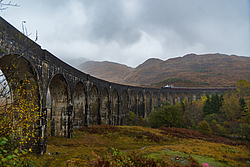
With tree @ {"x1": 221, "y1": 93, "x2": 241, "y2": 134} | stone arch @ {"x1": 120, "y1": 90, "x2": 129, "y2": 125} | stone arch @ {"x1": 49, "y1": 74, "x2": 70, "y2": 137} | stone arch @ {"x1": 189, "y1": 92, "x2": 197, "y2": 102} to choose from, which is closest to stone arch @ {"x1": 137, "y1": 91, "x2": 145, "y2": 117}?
stone arch @ {"x1": 120, "y1": 90, "x2": 129, "y2": 125}

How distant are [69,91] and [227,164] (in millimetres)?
13970

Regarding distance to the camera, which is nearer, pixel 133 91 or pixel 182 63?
pixel 133 91

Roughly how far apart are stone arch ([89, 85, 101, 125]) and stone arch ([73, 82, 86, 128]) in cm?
344

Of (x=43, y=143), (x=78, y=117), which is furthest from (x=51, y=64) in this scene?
(x=78, y=117)

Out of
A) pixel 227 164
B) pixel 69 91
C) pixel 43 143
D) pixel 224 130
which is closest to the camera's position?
pixel 227 164

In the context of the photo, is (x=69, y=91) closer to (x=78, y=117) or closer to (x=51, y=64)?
(x=51, y=64)

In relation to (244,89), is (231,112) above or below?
below

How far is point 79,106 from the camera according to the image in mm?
18875

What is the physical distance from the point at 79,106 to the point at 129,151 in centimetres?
965

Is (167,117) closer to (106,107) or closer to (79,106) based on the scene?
(106,107)

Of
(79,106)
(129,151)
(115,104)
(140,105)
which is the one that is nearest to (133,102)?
(140,105)

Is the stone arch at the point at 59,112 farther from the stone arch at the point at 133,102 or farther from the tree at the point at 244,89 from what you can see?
the tree at the point at 244,89

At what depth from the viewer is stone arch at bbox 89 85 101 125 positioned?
2216 cm

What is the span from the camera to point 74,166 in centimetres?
689
